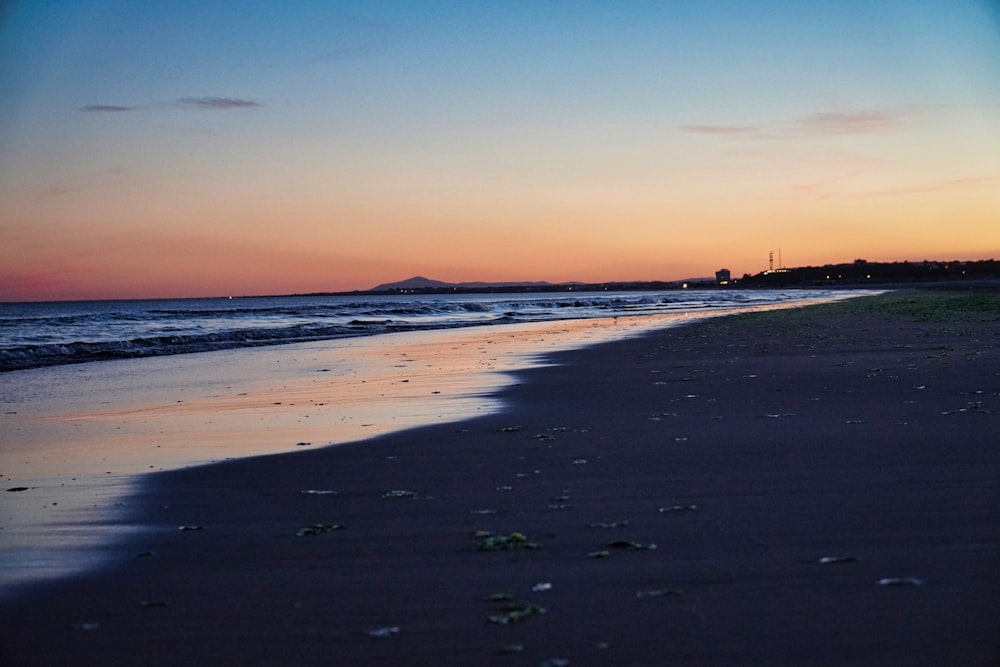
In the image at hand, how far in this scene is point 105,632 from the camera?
4.07m

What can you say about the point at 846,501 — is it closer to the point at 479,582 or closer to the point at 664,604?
the point at 664,604

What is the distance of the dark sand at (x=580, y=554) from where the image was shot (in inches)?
147

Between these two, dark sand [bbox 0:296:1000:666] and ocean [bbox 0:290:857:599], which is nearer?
dark sand [bbox 0:296:1000:666]

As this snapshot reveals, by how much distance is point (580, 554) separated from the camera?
488 centimetres

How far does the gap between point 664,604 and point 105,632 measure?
2479 millimetres

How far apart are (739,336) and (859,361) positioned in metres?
9.11

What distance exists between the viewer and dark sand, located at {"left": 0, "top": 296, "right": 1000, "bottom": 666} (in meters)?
3.75

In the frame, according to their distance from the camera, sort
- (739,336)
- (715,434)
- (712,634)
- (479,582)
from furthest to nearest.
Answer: (739,336) → (715,434) → (479,582) → (712,634)

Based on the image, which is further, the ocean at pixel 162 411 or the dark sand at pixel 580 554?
the ocean at pixel 162 411

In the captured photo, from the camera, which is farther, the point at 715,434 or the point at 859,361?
the point at 859,361

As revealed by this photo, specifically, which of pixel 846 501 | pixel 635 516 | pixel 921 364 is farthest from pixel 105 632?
pixel 921 364

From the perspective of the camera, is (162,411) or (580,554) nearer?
(580,554)

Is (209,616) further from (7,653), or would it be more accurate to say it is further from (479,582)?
(479,582)

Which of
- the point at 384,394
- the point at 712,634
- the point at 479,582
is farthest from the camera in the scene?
the point at 384,394
